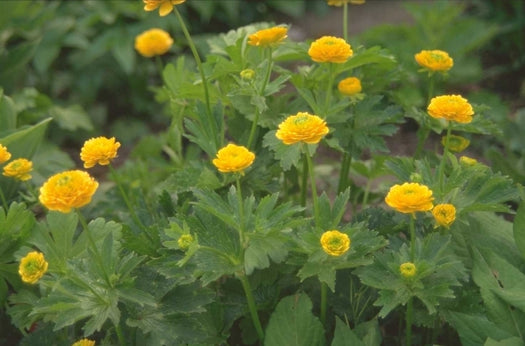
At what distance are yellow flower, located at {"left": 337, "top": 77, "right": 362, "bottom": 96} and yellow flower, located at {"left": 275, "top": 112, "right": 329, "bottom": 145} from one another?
1.31ft

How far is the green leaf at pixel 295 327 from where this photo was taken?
4.91 feet

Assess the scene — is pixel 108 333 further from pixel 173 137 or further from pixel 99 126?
pixel 99 126

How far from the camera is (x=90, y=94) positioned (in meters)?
3.77

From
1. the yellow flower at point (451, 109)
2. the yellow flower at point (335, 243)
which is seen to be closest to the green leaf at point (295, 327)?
the yellow flower at point (335, 243)

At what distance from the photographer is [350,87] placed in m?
1.71

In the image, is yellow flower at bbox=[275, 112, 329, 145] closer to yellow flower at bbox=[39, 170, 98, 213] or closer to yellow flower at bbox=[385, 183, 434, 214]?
yellow flower at bbox=[385, 183, 434, 214]

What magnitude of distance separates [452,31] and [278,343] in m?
2.48

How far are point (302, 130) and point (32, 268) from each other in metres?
0.60

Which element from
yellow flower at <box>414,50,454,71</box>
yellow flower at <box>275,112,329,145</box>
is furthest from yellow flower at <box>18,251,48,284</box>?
yellow flower at <box>414,50,454,71</box>

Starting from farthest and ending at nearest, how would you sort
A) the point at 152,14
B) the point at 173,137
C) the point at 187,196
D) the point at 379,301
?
the point at 152,14
the point at 173,137
the point at 187,196
the point at 379,301

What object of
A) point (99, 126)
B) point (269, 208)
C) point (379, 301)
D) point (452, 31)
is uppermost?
point (269, 208)

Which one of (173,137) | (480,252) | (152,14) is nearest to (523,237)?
(480,252)

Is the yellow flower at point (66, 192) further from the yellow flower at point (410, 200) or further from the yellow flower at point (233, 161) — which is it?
the yellow flower at point (410, 200)

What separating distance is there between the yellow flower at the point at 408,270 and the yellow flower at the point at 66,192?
62 cm
